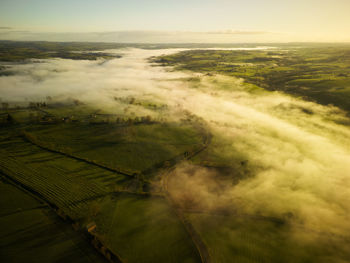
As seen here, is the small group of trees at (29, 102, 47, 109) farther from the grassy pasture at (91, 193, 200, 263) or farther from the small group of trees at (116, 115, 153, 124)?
the grassy pasture at (91, 193, 200, 263)

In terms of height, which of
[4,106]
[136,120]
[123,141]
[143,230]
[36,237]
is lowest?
[143,230]

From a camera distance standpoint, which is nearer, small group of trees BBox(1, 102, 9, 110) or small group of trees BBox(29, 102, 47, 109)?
small group of trees BBox(1, 102, 9, 110)

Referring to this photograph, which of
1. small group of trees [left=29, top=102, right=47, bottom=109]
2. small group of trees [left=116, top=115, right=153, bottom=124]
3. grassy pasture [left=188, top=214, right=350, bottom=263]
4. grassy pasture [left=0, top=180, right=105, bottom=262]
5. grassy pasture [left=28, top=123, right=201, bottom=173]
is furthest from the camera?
small group of trees [left=29, top=102, right=47, bottom=109]

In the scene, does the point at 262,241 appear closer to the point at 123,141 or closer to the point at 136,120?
the point at 123,141

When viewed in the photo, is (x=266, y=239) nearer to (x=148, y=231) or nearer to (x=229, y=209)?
(x=229, y=209)

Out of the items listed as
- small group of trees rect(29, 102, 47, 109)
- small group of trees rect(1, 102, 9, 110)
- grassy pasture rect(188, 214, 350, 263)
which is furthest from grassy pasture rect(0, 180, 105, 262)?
small group of trees rect(1, 102, 9, 110)

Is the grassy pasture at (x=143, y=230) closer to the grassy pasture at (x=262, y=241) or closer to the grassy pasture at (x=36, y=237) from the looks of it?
the grassy pasture at (x=36, y=237)

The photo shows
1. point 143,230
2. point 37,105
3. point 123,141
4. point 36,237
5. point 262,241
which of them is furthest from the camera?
point 37,105

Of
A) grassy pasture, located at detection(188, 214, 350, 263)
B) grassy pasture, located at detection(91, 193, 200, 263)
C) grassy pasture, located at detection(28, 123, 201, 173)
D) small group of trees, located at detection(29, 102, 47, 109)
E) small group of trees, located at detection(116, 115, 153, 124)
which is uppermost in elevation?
small group of trees, located at detection(29, 102, 47, 109)

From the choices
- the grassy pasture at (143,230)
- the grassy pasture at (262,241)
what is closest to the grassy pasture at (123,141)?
the grassy pasture at (143,230)

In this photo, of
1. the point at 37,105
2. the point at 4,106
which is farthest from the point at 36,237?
the point at 4,106

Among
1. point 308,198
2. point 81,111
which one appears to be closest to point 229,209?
point 308,198

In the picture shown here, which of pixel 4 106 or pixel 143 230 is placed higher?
pixel 4 106
